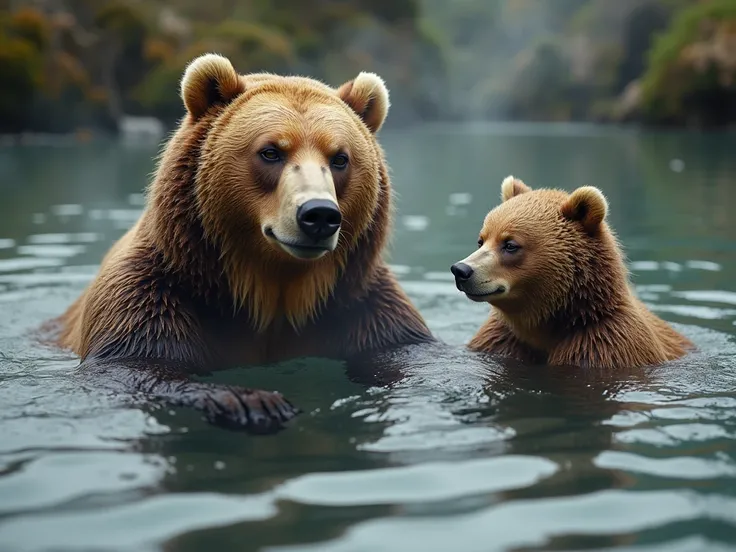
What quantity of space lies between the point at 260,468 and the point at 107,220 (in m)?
12.2

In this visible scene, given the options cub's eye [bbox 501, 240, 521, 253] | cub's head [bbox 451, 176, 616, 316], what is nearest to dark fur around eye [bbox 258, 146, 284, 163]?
cub's head [bbox 451, 176, 616, 316]

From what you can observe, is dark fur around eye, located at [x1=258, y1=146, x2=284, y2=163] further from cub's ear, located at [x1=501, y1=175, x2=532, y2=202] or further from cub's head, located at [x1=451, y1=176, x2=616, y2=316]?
cub's ear, located at [x1=501, y1=175, x2=532, y2=202]

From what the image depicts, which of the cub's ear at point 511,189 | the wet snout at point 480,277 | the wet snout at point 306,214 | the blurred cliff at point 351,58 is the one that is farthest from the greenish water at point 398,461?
the blurred cliff at point 351,58

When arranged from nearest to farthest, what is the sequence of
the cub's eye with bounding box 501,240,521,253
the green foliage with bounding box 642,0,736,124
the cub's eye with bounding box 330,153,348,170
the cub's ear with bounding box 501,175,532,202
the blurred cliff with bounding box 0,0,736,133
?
the cub's eye with bounding box 330,153,348,170
the cub's eye with bounding box 501,240,521,253
the cub's ear with bounding box 501,175,532,202
the blurred cliff with bounding box 0,0,736,133
the green foliage with bounding box 642,0,736,124

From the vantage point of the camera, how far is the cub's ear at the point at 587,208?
6.98 meters

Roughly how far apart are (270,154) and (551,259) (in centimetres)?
226

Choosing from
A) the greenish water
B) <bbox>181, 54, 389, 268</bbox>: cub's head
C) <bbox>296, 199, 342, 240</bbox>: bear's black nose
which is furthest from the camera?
<bbox>181, 54, 389, 268</bbox>: cub's head

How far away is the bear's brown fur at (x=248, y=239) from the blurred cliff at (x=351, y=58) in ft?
113

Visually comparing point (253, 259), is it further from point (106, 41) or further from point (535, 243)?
point (106, 41)

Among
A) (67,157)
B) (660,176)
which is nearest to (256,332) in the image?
(660,176)

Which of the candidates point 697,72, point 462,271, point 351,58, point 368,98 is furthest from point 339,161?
point 351,58

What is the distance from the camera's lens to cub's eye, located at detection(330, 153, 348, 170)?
19.5ft

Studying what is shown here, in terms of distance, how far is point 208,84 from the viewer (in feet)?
20.4

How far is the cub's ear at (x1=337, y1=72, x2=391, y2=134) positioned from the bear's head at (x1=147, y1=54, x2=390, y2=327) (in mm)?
11
